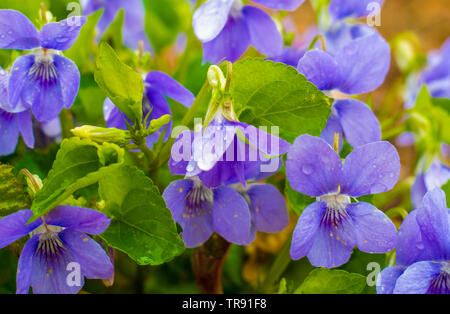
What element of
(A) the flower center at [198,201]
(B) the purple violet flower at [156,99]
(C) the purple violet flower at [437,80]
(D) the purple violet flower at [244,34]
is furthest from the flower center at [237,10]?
(C) the purple violet flower at [437,80]

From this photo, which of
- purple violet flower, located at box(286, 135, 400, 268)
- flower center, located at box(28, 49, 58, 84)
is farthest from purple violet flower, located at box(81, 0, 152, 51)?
purple violet flower, located at box(286, 135, 400, 268)

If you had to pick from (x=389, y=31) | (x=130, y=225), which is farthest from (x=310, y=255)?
(x=389, y=31)

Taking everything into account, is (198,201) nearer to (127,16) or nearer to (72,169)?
(72,169)

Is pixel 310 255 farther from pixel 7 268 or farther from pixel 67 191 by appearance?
pixel 7 268

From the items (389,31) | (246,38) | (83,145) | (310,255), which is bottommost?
(310,255)

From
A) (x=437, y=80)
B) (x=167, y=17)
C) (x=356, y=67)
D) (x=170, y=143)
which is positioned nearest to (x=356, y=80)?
(x=356, y=67)

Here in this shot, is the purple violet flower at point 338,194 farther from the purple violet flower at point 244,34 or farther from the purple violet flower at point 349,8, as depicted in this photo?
the purple violet flower at point 349,8
